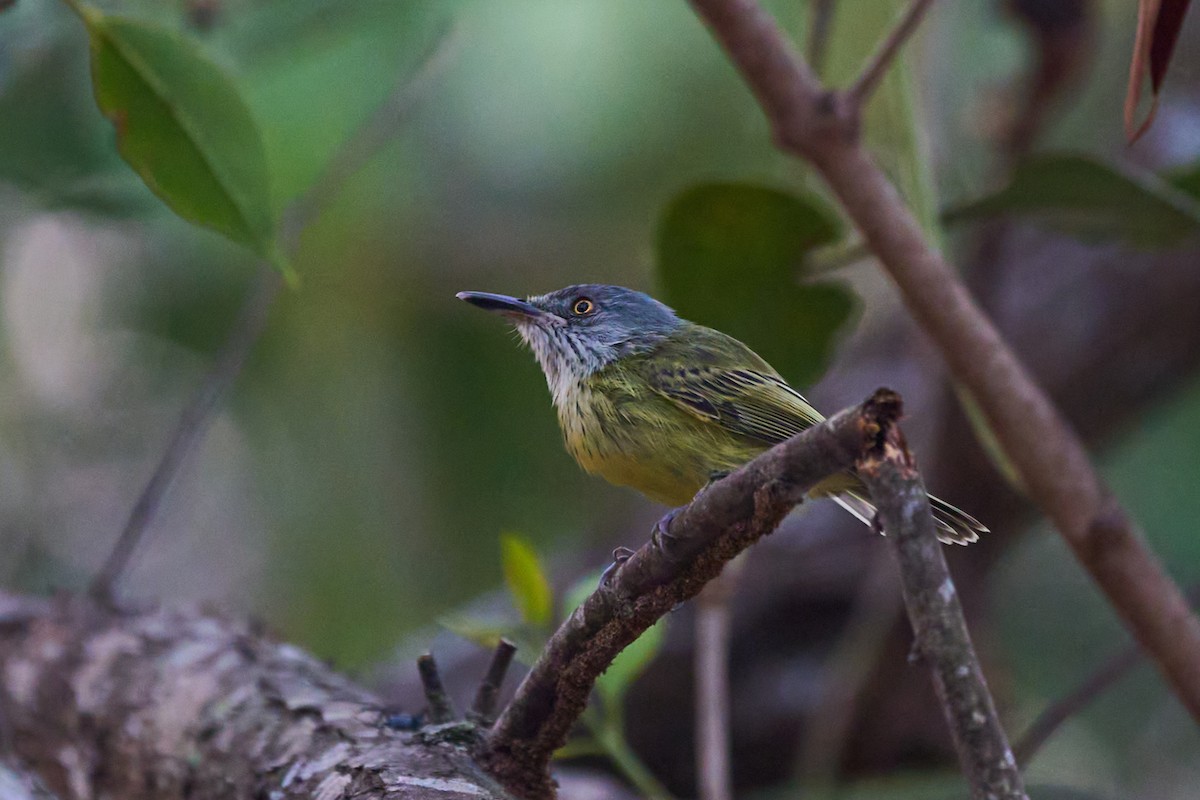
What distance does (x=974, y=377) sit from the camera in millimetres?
2684

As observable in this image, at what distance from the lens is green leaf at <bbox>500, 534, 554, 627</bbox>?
2.55 m

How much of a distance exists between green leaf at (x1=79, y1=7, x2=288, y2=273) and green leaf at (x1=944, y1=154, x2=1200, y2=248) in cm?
189

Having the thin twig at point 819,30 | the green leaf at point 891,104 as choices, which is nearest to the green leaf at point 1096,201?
the green leaf at point 891,104

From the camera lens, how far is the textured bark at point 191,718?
87.0 inches

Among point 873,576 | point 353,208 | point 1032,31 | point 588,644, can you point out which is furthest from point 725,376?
point 353,208

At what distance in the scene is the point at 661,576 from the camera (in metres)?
1.80

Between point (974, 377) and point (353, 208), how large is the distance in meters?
4.29

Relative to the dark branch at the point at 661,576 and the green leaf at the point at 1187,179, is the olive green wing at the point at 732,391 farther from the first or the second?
the green leaf at the point at 1187,179

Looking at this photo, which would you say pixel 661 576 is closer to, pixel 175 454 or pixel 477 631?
pixel 477 631

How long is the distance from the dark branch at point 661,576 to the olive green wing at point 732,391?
71cm

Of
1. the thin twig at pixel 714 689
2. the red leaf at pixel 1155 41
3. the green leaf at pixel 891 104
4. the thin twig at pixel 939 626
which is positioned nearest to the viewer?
the thin twig at pixel 939 626

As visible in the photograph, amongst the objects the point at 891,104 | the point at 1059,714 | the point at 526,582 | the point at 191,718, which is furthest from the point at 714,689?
the point at 891,104

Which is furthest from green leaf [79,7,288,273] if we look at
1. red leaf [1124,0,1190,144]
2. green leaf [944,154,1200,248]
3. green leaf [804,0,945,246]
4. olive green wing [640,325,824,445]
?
green leaf [944,154,1200,248]

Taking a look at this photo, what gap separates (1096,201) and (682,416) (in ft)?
4.77
